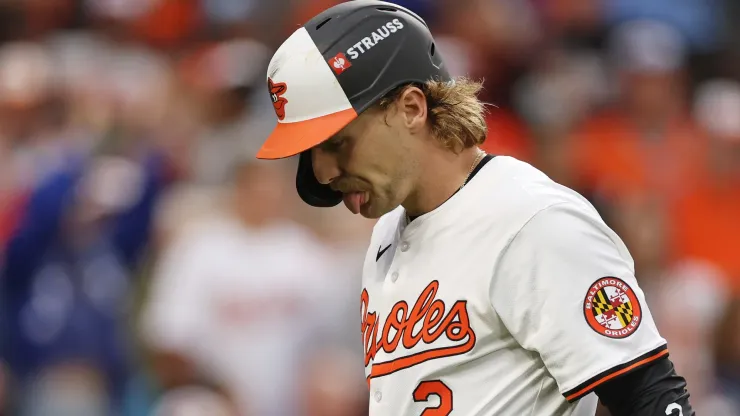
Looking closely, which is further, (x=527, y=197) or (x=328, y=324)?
(x=328, y=324)

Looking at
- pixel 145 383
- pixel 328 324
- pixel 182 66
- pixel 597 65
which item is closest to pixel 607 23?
pixel 597 65

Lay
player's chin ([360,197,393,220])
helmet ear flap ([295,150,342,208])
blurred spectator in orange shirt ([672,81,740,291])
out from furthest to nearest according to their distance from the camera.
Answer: blurred spectator in orange shirt ([672,81,740,291]) < helmet ear flap ([295,150,342,208]) < player's chin ([360,197,393,220])

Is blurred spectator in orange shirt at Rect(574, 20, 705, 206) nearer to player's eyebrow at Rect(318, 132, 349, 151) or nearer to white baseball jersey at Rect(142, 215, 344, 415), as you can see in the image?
white baseball jersey at Rect(142, 215, 344, 415)

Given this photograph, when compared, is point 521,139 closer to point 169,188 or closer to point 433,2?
point 433,2

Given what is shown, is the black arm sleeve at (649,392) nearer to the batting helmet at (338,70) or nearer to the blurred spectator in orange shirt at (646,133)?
the batting helmet at (338,70)

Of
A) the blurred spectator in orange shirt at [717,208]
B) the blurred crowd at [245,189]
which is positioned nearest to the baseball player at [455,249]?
the blurred crowd at [245,189]

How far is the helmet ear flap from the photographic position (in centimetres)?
230

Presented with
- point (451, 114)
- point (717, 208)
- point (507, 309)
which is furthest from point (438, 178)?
point (717, 208)

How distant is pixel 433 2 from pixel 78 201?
2552 millimetres

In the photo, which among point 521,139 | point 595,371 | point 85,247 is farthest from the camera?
point 521,139

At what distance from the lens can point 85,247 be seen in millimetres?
4836

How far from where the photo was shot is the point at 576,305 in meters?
1.94

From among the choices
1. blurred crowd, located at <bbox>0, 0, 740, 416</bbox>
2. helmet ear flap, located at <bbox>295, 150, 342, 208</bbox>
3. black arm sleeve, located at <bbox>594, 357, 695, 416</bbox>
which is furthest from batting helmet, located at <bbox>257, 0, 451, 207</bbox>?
blurred crowd, located at <bbox>0, 0, 740, 416</bbox>

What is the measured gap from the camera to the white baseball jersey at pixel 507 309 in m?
1.94
